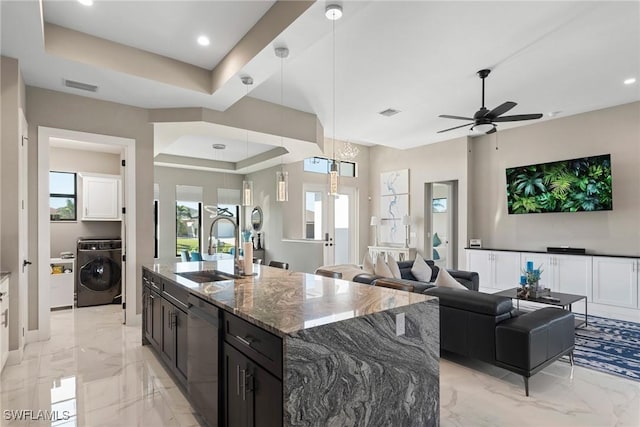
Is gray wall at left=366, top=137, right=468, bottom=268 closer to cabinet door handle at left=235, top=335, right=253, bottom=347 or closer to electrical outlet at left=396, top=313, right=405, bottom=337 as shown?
electrical outlet at left=396, top=313, right=405, bottom=337

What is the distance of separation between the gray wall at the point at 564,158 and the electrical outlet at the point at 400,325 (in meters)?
5.46

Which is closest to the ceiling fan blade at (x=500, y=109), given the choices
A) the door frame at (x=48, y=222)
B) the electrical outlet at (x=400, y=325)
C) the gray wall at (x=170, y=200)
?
the electrical outlet at (x=400, y=325)

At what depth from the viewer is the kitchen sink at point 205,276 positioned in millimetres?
3194

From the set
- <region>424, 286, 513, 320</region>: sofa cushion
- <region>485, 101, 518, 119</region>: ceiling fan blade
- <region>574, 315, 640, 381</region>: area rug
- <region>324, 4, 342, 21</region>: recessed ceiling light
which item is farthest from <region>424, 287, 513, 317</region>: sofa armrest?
<region>324, 4, 342, 21</region>: recessed ceiling light

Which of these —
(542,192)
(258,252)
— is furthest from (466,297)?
(258,252)

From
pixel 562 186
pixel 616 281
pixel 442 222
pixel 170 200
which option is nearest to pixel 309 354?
pixel 616 281

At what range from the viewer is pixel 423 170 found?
801 cm

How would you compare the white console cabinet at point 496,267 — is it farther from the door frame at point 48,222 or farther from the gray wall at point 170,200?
the gray wall at point 170,200

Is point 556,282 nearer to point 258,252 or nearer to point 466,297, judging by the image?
point 466,297

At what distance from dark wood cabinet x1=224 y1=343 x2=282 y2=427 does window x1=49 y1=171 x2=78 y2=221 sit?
5.89 meters

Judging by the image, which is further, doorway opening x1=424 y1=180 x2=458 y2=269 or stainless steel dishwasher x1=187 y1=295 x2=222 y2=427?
doorway opening x1=424 y1=180 x2=458 y2=269

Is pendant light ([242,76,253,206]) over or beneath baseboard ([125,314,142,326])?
over

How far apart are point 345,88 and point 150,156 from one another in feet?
9.27

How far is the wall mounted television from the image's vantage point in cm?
532
